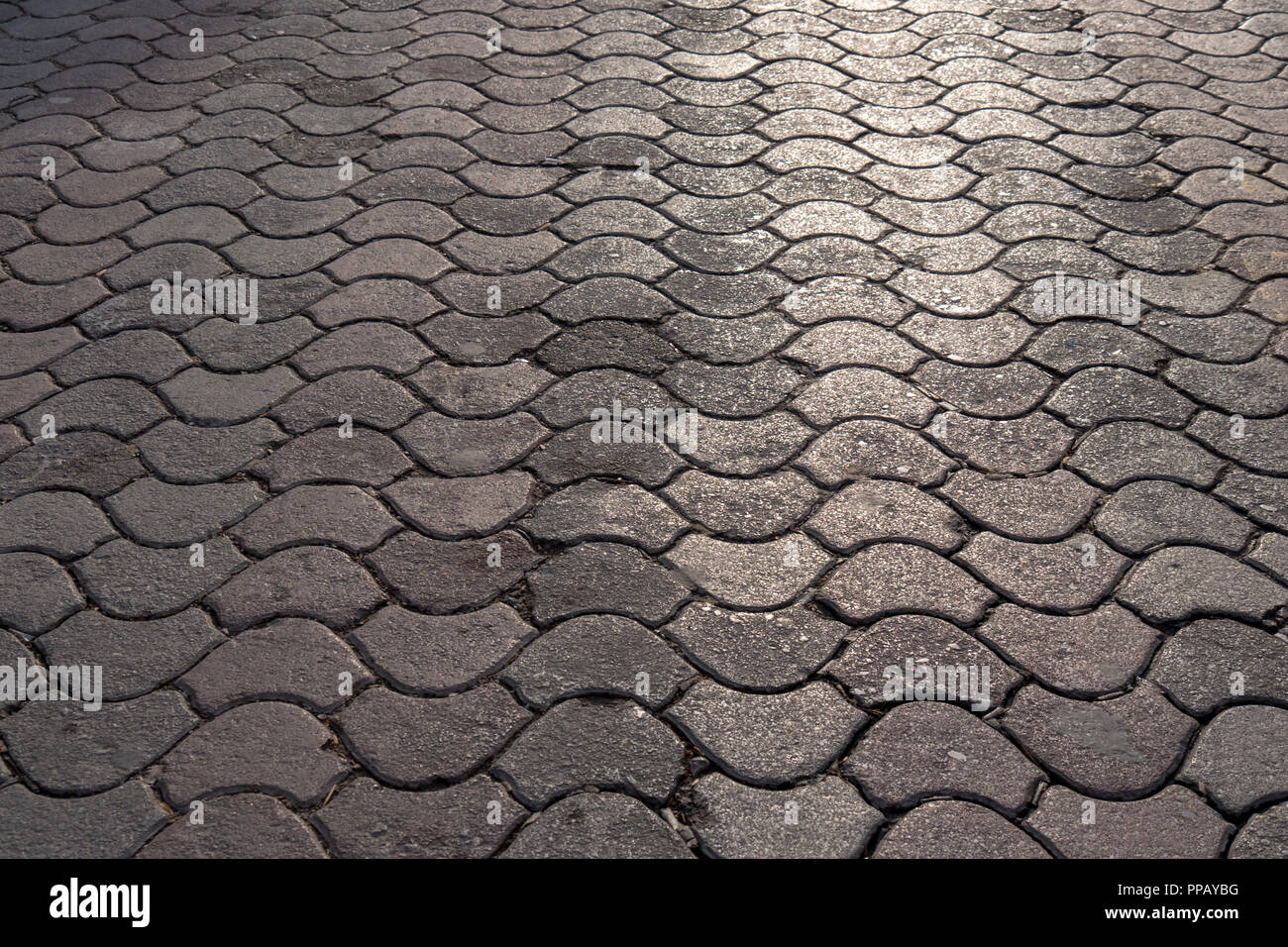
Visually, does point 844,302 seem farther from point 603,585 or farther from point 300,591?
point 300,591

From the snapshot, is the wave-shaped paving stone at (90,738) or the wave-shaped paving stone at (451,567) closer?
the wave-shaped paving stone at (90,738)

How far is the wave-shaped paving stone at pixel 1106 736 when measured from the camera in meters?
2.45

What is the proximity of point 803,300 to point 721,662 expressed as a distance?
159 cm

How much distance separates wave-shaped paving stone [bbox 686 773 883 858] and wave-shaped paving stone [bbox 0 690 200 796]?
1.21m

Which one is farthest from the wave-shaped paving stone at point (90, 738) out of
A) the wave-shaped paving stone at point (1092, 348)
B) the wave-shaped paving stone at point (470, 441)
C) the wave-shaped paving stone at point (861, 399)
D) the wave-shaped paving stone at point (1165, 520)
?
the wave-shaped paving stone at point (1092, 348)

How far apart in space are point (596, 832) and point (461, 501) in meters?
1.12

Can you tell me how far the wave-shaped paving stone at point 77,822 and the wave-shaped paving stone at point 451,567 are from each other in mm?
777

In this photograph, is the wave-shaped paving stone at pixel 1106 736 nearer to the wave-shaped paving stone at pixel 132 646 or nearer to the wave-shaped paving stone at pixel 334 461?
the wave-shaped paving stone at pixel 334 461

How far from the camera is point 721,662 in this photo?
2.69 m

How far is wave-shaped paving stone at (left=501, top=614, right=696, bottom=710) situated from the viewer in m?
2.63

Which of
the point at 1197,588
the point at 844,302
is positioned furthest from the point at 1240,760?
the point at 844,302

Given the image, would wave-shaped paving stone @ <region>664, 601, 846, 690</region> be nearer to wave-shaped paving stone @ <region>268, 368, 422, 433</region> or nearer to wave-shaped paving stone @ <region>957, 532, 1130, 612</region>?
wave-shaped paving stone @ <region>957, 532, 1130, 612</region>
